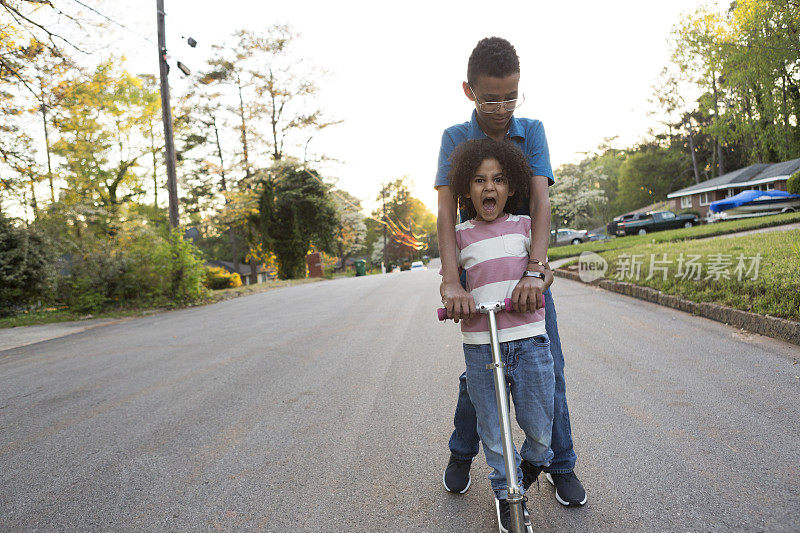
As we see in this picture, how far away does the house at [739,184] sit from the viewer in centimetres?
3191

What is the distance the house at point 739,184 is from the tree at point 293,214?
2742 cm

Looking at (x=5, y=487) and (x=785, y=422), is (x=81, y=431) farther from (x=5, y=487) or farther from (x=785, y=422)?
(x=785, y=422)

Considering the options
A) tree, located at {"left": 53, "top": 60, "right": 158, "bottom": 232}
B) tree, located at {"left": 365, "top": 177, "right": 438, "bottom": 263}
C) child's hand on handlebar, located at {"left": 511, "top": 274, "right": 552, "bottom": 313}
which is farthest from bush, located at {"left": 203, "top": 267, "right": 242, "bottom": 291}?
tree, located at {"left": 365, "top": 177, "right": 438, "bottom": 263}

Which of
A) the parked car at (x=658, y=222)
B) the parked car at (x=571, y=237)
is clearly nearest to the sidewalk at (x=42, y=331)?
the parked car at (x=658, y=222)

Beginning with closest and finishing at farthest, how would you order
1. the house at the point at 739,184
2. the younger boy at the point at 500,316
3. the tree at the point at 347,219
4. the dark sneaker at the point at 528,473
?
the younger boy at the point at 500,316 < the dark sneaker at the point at 528,473 < the tree at the point at 347,219 < the house at the point at 739,184

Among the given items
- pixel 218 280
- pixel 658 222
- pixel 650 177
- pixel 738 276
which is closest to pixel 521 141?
Answer: pixel 738 276

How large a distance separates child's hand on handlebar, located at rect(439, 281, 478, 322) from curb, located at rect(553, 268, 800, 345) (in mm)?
4486

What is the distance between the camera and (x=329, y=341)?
21.9ft

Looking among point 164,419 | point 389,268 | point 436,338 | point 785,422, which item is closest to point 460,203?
point 785,422

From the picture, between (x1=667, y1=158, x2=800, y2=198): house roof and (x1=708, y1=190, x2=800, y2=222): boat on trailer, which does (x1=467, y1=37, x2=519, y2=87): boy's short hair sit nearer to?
(x1=708, y1=190, x2=800, y2=222): boat on trailer

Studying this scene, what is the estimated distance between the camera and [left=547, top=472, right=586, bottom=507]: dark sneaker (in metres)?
2.29

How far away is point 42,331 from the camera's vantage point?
32.0ft

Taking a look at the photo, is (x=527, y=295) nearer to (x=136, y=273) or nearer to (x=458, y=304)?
(x=458, y=304)

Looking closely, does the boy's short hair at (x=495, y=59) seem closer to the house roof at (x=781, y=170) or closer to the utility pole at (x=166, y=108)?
the utility pole at (x=166, y=108)
